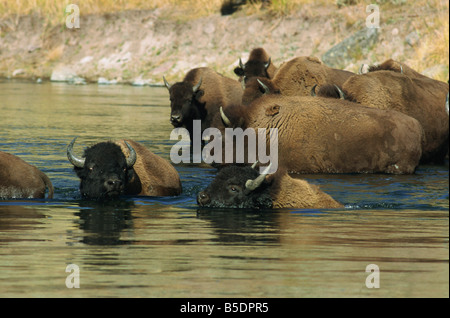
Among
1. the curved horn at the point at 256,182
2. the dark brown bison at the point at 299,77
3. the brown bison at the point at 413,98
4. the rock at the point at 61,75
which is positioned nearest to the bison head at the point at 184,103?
the dark brown bison at the point at 299,77

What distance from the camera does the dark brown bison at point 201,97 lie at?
1811 cm

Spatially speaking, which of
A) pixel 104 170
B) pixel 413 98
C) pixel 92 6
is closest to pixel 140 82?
pixel 92 6

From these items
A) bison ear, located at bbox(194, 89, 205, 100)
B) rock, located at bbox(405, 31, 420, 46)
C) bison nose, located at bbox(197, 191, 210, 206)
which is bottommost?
bison nose, located at bbox(197, 191, 210, 206)

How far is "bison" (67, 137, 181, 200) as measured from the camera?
10617 mm

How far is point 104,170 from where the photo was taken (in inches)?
419

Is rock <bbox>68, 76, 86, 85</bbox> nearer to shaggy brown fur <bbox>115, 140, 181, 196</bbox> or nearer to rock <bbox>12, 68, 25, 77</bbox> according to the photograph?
rock <bbox>12, 68, 25, 77</bbox>

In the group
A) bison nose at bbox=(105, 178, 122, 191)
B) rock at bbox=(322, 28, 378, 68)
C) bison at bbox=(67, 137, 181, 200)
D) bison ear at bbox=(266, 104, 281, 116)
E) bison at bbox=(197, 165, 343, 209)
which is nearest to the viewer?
bison at bbox=(197, 165, 343, 209)

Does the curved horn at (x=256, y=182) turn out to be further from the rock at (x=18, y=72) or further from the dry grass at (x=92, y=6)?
the rock at (x=18, y=72)

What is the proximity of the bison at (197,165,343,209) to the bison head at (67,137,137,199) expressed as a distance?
3.59 feet

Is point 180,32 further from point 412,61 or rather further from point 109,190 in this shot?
point 109,190

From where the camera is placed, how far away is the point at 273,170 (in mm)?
10602

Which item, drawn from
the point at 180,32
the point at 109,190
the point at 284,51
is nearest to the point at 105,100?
the point at 284,51

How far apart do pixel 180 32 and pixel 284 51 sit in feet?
22.5

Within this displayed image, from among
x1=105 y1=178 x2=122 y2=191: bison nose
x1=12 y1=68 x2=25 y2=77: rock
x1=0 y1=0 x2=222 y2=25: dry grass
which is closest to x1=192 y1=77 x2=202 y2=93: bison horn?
x1=105 y1=178 x2=122 y2=191: bison nose
